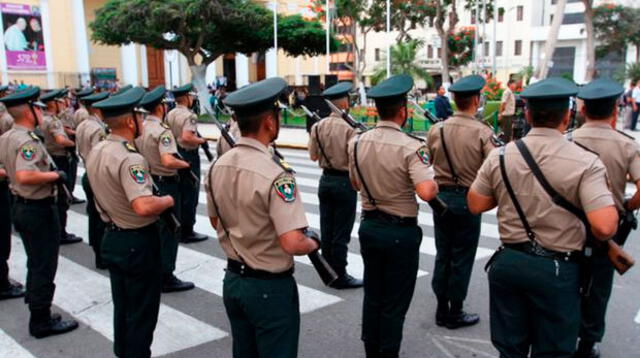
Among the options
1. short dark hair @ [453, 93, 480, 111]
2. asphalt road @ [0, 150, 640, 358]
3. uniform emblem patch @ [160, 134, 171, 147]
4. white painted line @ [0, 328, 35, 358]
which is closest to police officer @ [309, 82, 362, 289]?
asphalt road @ [0, 150, 640, 358]

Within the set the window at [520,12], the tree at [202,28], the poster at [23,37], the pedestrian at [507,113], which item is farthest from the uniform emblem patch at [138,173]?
the window at [520,12]

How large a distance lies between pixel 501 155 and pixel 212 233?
572 cm

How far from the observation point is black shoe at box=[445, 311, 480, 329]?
4.88m

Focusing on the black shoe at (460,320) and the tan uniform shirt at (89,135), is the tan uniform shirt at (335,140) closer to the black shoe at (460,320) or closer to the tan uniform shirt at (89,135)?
the black shoe at (460,320)

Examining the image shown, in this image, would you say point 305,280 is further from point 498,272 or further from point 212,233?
point 498,272

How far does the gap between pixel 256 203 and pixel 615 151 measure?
8.56 feet

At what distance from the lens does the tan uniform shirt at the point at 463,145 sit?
4.58 meters

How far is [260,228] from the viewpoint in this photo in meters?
2.95

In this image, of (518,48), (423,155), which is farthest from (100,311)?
(518,48)

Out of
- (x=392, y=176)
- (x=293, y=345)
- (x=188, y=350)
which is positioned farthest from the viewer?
(x=188, y=350)

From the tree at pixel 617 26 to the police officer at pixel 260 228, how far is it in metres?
48.6

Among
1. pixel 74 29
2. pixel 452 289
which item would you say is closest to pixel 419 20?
pixel 74 29

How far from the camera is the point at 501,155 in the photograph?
3152mm

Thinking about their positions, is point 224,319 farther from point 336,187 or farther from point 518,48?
point 518,48
